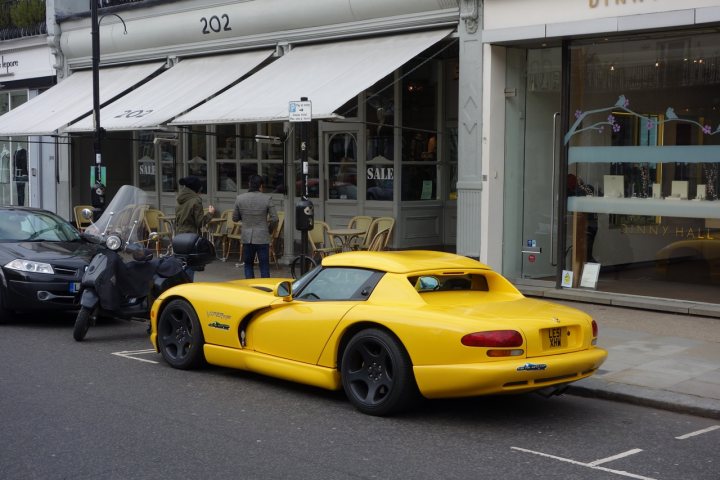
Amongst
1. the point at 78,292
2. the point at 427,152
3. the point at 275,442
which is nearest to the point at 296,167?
the point at 427,152

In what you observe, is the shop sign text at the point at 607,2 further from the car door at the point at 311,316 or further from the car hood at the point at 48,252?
the car hood at the point at 48,252

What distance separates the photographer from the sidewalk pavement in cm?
782

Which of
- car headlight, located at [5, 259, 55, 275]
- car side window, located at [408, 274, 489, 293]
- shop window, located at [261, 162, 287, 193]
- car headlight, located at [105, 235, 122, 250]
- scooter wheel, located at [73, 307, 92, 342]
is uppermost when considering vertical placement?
shop window, located at [261, 162, 287, 193]

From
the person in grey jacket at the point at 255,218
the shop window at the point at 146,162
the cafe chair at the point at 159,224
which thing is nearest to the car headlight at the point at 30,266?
the person in grey jacket at the point at 255,218

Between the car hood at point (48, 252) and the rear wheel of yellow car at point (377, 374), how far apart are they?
5.67 m

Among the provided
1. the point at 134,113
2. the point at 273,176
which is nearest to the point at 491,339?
the point at 134,113

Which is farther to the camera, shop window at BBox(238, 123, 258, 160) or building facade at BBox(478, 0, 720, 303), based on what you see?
shop window at BBox(238, 123, 258, 160)

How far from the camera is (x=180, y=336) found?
900 centimetres

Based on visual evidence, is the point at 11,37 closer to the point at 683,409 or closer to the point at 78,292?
the point at 78,292

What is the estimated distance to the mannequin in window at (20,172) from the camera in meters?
23.9

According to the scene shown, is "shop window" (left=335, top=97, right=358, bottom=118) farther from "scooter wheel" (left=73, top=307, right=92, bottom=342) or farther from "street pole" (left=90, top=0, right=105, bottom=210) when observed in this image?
"scooter wheel" (left=73, top=307, right=92, bottom=342)

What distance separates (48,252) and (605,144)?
7630 millimetres

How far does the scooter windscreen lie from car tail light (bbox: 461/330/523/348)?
7101mm

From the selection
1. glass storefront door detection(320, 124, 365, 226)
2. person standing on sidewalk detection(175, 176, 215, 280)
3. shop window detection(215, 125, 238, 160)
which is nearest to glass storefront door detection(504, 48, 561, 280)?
glass storefront door detection(320, 124, 365, 226)
